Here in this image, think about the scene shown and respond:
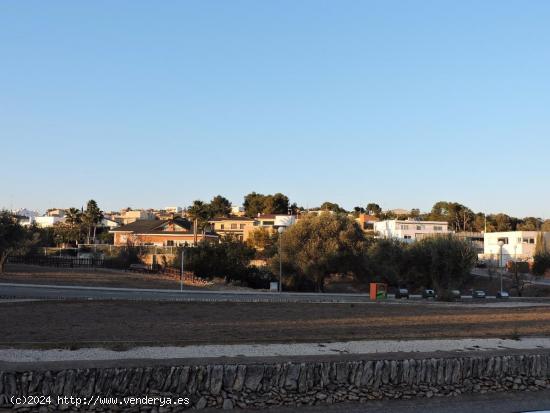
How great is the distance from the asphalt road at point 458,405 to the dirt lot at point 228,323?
464 cm

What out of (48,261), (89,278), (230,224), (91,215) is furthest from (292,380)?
(230,224)

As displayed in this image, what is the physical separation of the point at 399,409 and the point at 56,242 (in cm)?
10522

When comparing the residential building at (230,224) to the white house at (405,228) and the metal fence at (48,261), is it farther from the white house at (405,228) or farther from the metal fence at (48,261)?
the metal fence at (48,261)

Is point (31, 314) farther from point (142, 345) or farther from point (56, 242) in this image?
point (56, 242)

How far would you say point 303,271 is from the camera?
5962 centimetres

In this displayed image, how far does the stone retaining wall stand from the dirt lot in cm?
A: 349

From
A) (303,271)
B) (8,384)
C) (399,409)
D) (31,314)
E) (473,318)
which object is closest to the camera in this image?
(8,384)

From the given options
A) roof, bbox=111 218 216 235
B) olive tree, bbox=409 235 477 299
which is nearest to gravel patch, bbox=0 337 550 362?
olive tree, bbox=409 235 477 299

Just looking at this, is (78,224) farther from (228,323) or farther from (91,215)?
(228,323)

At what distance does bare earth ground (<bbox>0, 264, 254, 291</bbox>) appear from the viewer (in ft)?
145

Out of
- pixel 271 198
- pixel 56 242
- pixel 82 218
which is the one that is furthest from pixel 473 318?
pixel 271 198

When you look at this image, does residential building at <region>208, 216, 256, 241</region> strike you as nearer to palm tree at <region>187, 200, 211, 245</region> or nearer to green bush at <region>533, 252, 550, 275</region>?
palm tree at <region>187, 200, 211, 245</region>

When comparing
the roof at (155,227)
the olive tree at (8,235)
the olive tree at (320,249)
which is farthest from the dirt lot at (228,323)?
the roof at (155,227)

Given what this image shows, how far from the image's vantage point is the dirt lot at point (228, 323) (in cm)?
1606
